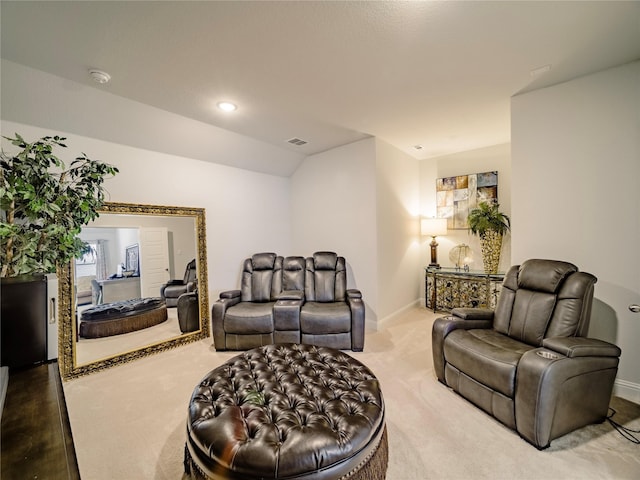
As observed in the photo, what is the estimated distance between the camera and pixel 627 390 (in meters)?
2.16

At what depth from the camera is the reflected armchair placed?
11.1 ft

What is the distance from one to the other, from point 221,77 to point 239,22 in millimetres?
664

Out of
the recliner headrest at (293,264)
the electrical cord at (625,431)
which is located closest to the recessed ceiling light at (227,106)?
the recliner headrest at (293,264)

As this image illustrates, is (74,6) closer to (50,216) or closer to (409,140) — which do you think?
(50,216)

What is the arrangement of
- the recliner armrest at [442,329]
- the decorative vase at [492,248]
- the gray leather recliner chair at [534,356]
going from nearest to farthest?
the gray leather recliner chair at [534,356] < the recliner armrest at [442,329] < the decorative vase at [492,248]

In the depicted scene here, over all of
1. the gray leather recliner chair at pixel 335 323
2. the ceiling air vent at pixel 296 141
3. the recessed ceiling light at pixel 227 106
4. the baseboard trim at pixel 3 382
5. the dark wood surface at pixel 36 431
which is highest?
the ceiling air vent at pixel 296 141

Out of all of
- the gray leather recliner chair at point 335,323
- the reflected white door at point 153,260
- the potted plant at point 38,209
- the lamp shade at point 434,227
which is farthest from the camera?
the lamp shade at point 434,227

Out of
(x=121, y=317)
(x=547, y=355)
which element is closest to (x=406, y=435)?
(x=547, y=355)

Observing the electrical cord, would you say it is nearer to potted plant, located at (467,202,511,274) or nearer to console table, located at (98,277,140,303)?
potted plant, located at (467,202,511,274)

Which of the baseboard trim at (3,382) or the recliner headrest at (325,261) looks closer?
the baseboard trim at (3,382)

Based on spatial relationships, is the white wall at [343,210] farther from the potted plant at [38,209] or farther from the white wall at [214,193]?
the potted plant at [38,209]

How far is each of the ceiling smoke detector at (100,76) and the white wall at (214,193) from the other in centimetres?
85

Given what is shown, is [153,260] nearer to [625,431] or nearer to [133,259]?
[133,259]

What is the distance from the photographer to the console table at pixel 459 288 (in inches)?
147
